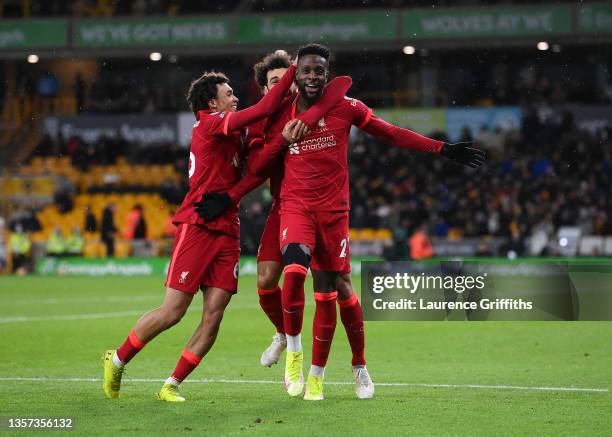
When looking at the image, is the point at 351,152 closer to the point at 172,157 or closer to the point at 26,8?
the point at 172,157

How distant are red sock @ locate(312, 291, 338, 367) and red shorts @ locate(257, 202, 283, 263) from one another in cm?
76

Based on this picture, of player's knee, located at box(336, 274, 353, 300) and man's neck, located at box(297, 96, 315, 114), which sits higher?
man's neck, located at box(297, 96, 315, 114)

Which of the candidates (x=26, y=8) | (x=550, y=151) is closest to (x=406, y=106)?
(x=550, y=151)

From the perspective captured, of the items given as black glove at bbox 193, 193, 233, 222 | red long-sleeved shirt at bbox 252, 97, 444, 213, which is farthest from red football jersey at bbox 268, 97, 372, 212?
black glove at bbox 193, 193, 233, 222

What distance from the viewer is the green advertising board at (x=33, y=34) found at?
1300 inches

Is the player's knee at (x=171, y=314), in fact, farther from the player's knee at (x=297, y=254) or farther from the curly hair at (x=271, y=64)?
the curly hair at (x=271, y=64)

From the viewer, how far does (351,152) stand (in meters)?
32.5

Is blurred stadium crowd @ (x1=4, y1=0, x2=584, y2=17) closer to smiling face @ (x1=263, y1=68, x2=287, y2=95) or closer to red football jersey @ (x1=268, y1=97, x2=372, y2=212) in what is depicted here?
smiling face @ (x1=263, y1=68, x2=287, y2=95)

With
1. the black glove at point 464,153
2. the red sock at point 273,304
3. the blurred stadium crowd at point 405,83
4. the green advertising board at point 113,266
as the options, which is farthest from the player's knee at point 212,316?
the blurred stadium crowd at point 405,83

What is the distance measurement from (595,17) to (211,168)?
2353 centimetres

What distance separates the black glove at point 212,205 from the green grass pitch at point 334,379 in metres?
1.23

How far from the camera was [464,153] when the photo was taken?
26.9 feet

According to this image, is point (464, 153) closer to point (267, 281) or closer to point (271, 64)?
point (271, 64)

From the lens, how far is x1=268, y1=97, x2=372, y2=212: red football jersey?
7980 mm
